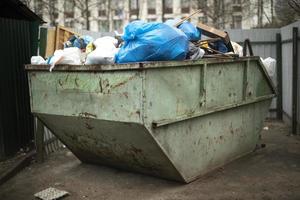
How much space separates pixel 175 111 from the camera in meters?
4.62

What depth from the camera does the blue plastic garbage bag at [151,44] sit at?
4512 millimetres

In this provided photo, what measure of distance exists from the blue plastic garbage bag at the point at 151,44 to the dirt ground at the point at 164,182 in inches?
59.6

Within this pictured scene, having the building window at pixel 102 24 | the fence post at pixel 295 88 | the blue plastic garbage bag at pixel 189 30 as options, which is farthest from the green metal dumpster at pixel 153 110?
the building window at pixel 102 24

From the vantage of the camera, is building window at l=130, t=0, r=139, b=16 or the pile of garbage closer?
the pile of garbage

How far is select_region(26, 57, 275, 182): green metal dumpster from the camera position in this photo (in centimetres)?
439

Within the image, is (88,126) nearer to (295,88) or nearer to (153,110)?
(153,110)

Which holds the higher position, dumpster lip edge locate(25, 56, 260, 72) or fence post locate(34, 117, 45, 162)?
dumpster lip edge locate(25, 56, 260, 72)

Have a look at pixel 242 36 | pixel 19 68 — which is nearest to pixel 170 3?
pixel 242 36

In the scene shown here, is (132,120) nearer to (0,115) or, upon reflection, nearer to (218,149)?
(218,149)

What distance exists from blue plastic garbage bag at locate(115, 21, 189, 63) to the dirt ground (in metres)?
1.51

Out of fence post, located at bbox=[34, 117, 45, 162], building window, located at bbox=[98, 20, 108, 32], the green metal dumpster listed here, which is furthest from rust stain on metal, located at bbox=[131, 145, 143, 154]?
building window, located at bbox=[98, 20, 108, 32]

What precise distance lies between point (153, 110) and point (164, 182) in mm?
1237

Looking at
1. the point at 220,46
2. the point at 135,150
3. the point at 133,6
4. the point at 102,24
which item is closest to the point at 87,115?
the point at 135,150

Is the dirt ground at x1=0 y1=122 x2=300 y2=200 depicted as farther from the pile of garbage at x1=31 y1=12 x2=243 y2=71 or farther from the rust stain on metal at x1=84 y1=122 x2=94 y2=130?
the pile of garbage at x1=31 y1=12 x2=243 y2=71
